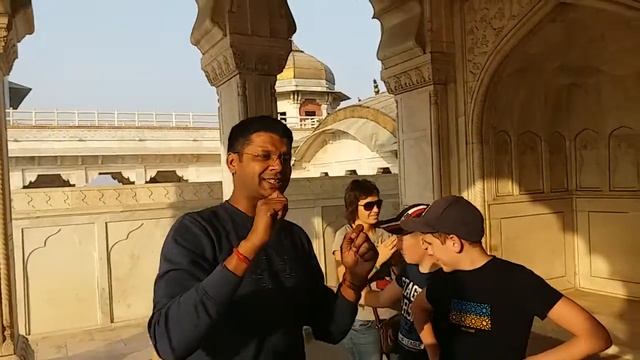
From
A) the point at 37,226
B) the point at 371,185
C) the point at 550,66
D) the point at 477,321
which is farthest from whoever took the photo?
the point at 37,226

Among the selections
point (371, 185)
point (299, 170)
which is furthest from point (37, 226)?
point (299, 170)

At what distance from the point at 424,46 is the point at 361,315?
3.09 meters

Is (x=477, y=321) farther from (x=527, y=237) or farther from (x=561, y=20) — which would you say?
(x=527, y=237)

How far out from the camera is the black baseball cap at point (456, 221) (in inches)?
66.5

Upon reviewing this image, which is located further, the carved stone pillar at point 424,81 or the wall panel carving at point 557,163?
the wall panel carving at point 557,163

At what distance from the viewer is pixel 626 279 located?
19.2 feet

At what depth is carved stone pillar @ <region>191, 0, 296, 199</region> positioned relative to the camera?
385cm

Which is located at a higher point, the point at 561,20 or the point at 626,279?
the point at 561,20

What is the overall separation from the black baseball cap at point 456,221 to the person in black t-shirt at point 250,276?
492mm

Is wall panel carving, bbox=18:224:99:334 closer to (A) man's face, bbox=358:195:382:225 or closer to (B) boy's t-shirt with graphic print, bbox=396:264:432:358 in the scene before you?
(A) man's face, bbox=358:195:382:225

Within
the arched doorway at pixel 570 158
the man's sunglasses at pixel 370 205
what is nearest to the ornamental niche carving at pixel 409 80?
the arched doorway at pixel 570 158

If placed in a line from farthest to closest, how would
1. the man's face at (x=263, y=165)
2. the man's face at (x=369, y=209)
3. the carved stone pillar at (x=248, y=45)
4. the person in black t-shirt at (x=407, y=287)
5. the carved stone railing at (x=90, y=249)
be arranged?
1. the carved stone railing at (x=90, y=249)
2. the carved stone pillar at (x=248, y=45)
3. the man's face at (x=369, y=209)
4. the person in black t-shirt at (x=407, y=287)
5. the man's face at (x=263, y=165)

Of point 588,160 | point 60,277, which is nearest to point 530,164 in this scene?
point 588,160

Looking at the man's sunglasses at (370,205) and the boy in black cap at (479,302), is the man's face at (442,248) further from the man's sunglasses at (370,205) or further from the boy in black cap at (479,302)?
the man's sunglasses at (370,205)
